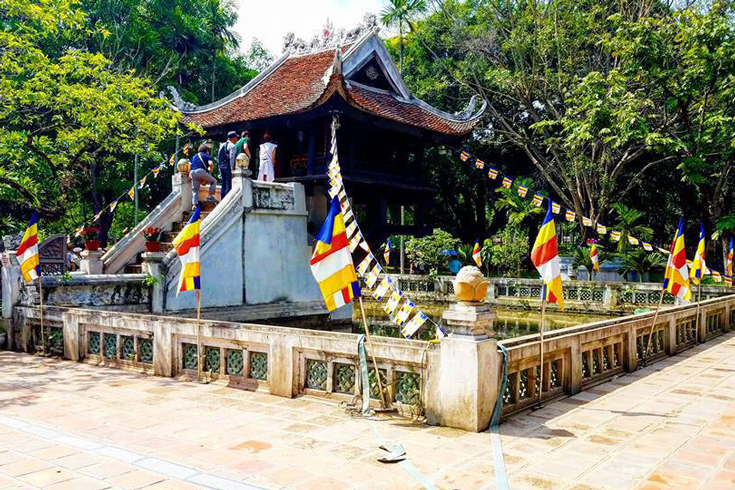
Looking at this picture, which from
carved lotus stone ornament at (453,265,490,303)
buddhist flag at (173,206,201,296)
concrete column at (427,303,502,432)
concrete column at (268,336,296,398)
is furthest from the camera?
buddhist flag at (173,206,201,296)

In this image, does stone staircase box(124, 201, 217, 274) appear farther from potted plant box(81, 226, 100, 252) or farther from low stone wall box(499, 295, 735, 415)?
low stone wall box(499, 295, 735, 415)

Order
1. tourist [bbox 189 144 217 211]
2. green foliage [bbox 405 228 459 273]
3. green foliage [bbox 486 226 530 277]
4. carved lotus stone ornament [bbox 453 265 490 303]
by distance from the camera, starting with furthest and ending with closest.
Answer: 1. green foliage [bbox 486 226 530 277]
2. green foliage [bbox 405 228 459 273]
3. tourist [bbox 189 144 217 211]
4. carved lotus stone ornament [bbox 453 265 490 303]

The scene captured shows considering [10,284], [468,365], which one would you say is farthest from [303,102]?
[468,365]

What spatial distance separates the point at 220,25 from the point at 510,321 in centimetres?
2583

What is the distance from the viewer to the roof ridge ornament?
19469 millimetres

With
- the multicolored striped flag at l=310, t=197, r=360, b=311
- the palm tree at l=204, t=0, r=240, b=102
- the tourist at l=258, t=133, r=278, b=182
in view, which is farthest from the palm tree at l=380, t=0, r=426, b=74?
the multicolored striped flag at l=310, t=197, r=360, b=311

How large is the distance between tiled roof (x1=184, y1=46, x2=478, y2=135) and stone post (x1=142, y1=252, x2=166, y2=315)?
238 inches

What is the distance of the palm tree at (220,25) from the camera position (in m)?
34.3

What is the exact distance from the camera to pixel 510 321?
68.3 ft

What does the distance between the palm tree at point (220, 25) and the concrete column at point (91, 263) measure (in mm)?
21731

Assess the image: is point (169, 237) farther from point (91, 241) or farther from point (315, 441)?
point (315, 441)

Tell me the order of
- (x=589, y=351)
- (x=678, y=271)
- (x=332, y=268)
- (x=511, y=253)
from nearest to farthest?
(x=332, y=268) → (x=589, y=351) → (x=678, y=271) → (x=511, y=253)

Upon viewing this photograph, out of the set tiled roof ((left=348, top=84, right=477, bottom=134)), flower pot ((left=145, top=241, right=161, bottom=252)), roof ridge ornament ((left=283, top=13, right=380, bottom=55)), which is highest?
roof ridge ornament ((left=283, top=13, right=380, bottom=55))

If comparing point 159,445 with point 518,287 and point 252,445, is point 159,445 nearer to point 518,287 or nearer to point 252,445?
point 252,445
